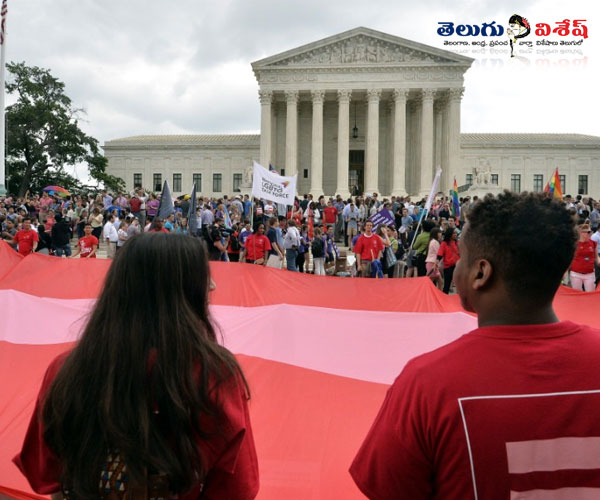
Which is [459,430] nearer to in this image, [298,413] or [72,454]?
[72,454]

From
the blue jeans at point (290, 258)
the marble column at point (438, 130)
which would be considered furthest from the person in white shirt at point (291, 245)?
the marble column at point (438, 130)

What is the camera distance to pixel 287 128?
170 ft

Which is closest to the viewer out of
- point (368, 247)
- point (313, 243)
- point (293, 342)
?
point (293, 342)

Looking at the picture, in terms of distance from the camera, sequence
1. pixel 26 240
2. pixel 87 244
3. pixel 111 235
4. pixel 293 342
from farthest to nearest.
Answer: pixel 111 235
pixel 26 240
pixel 87 244
pixel 293 342

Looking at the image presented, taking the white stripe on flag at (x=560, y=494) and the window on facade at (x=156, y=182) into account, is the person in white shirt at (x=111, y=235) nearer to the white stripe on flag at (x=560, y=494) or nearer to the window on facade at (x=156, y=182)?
the white stripe on flag at (x=560, y=494)

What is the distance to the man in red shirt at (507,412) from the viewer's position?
154cm

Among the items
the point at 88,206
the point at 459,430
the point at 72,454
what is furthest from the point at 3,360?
the point at 88,206

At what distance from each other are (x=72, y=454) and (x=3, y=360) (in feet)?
13.8

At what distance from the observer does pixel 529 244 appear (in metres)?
1.68

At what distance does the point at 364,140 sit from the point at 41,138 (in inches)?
1240

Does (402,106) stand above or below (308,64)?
below

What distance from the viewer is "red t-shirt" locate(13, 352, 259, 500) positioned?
184 centimetres

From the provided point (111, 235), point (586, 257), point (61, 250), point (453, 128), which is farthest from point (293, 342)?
point (453, 128)

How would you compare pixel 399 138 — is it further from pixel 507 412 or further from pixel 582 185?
pixel 507 412
